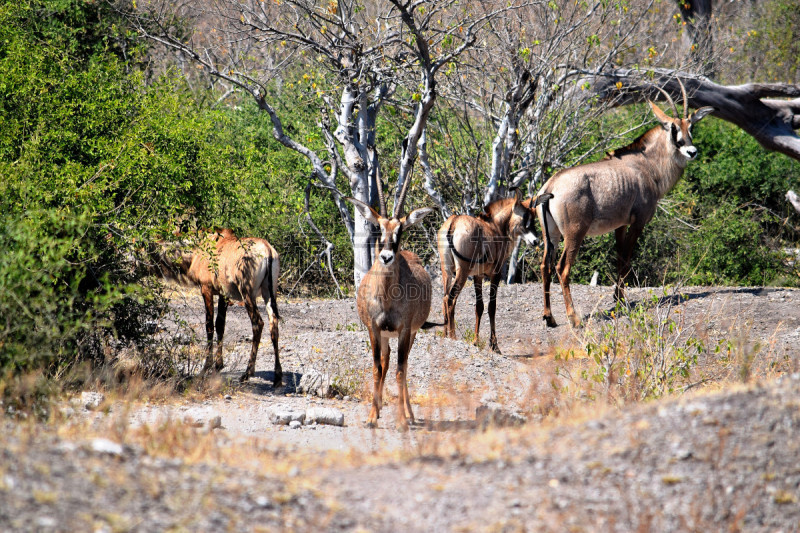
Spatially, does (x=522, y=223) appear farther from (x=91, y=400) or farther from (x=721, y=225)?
(x=91, y=400)

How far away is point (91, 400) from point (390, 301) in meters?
2.97

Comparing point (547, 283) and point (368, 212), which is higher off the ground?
point (368, 212)

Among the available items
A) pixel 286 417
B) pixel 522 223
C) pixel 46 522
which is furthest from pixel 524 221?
pixel 46 522

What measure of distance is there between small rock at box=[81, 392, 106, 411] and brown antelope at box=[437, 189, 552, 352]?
4754 mm

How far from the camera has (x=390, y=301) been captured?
316 inches

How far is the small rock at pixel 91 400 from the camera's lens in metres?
7.31

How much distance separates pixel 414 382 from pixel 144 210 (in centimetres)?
368

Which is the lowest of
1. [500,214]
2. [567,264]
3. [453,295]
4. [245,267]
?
[453,295]

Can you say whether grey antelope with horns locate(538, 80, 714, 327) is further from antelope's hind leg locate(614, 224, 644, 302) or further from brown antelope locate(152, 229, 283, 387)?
brown antelope locate(152, 229, 283, 387)

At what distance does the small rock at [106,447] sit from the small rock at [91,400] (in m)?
2.73

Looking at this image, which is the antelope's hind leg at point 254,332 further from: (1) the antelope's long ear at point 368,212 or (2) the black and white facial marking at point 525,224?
(2) the black and white facial marking at point 525,224

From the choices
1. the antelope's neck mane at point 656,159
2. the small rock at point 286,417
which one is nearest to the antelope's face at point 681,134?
the antelope's neck mane at point 656,159

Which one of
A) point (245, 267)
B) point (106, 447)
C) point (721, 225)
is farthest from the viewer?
point (721, 225)

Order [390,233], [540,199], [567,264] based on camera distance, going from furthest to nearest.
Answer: [567,264], [540,199], [390,233]
